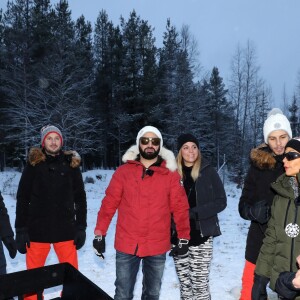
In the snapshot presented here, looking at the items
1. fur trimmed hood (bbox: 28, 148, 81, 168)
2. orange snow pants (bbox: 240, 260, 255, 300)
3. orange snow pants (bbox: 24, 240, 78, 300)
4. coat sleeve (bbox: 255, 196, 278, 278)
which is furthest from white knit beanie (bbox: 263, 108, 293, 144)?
orange snow pants (bbox: 24, 240, 78, 300)

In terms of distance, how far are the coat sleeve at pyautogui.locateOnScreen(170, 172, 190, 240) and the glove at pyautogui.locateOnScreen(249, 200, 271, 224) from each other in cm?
70

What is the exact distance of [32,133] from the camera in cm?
2595

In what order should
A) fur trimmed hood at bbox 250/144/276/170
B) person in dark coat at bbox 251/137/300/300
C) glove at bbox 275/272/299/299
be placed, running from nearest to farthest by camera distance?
glove at bbox 275/272/299/299 < person in dark coat at bbox 251/137/300/300 < fur trimmed hood at bbox 250/144/276/170

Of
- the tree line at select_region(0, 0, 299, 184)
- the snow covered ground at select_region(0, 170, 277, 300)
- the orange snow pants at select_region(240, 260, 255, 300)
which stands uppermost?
the tree line at select_region(0, 0, 299, 184)

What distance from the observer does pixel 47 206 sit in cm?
400

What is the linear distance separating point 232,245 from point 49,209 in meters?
4.79

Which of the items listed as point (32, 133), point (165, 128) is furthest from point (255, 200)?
point (165, 128)

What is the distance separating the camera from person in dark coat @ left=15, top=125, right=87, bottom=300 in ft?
13.0

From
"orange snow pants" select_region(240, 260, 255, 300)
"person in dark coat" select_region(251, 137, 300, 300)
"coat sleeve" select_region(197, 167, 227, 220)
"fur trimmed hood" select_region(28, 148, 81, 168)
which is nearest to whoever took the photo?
"person in dark coat" select_region(251, 137, 300, 300)

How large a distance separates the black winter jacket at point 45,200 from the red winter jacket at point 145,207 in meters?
0.62

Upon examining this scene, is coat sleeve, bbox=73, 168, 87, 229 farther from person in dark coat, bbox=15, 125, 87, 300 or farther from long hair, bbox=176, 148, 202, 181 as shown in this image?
long hair, bbox=176, 148, 202, 181

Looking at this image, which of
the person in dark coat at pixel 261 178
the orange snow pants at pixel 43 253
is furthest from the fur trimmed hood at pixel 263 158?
the orange snow pants at pixel 43 253

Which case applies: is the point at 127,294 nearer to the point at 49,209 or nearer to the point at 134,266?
the point at 134,266

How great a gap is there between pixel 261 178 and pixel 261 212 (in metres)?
0.41
